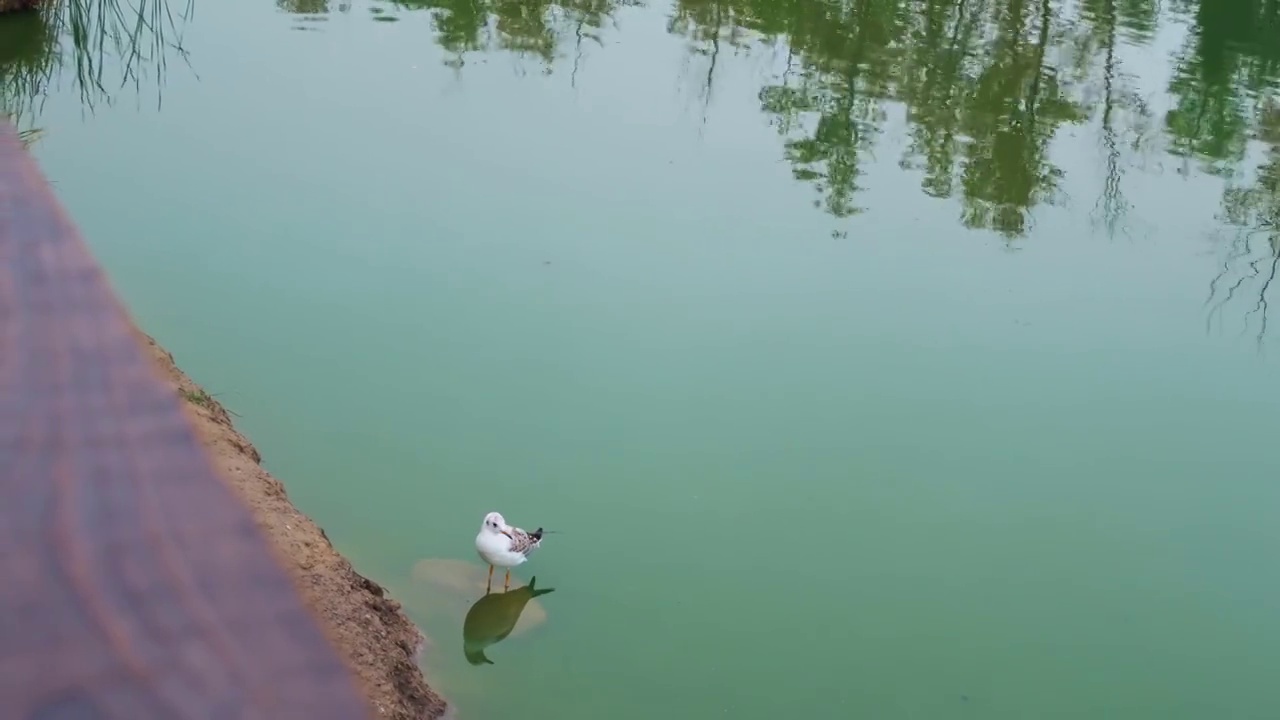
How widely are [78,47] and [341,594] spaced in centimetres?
459

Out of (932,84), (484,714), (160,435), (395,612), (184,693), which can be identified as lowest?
(484,714)

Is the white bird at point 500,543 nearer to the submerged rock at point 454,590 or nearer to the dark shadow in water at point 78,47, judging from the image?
the submerged rock at point 454,590

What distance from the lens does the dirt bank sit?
1.91 meters

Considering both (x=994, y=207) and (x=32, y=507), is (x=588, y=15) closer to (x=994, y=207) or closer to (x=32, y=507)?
(x=994, y=207)

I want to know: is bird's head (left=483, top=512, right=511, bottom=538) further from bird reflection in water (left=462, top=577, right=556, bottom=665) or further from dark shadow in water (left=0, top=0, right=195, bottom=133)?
dark shadow in water (left=0, top=0, right=195, bottom=133)

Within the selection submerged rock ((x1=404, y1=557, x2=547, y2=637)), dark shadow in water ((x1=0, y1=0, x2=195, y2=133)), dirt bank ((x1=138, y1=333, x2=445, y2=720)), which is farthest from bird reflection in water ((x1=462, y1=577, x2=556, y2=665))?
dark shadow in water ((x1=0, y1=0, x2=195, y2=133))

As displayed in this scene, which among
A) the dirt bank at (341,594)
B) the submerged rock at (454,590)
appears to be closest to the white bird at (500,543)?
the submerged rock at (454,590)

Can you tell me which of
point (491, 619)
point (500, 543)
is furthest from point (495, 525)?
point (491, 619)

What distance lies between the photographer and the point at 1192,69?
8.05 m

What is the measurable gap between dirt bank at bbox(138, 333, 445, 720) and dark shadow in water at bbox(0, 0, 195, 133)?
323cm

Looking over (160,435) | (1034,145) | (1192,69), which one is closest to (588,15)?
(1034,145)

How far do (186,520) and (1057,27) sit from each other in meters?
8.37

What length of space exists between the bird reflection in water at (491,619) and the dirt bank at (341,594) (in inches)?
5.6

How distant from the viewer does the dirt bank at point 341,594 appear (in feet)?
6.26
